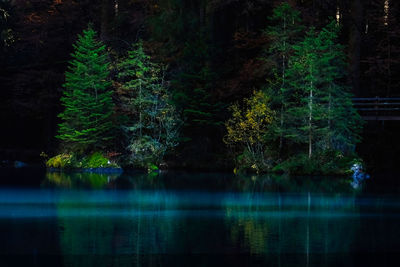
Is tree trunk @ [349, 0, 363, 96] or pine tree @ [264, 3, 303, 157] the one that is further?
tree trunk @ [349, 0, 363, 96]

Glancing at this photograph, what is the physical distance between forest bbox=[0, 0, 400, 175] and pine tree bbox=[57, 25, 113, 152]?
8 cm

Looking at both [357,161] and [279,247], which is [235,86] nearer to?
[357,161]

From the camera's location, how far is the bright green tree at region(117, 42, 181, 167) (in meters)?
36.2

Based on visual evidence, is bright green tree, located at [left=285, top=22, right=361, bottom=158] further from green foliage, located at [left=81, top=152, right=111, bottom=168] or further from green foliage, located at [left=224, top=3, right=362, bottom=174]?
green foliage, located at [left=81, top=152, right=111, bottom=168]

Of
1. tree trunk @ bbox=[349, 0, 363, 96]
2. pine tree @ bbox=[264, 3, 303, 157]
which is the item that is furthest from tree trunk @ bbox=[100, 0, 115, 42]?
tree trunk @ bbox=[349, 0, 363, 96]

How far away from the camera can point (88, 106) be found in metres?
37.3

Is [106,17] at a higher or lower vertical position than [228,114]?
higher

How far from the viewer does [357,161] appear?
31688 millimetres

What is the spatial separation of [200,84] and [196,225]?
2368cm

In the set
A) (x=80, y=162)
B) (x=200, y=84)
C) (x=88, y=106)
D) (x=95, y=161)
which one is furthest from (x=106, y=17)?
(x=95, y=161)

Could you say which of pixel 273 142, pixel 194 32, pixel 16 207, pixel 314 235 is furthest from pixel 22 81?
pixel 314 235

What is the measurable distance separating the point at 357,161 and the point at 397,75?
9852 mm

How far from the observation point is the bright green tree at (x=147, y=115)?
36.2 m

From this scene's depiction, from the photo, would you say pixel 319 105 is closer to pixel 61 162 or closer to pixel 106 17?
pixel 61 162
